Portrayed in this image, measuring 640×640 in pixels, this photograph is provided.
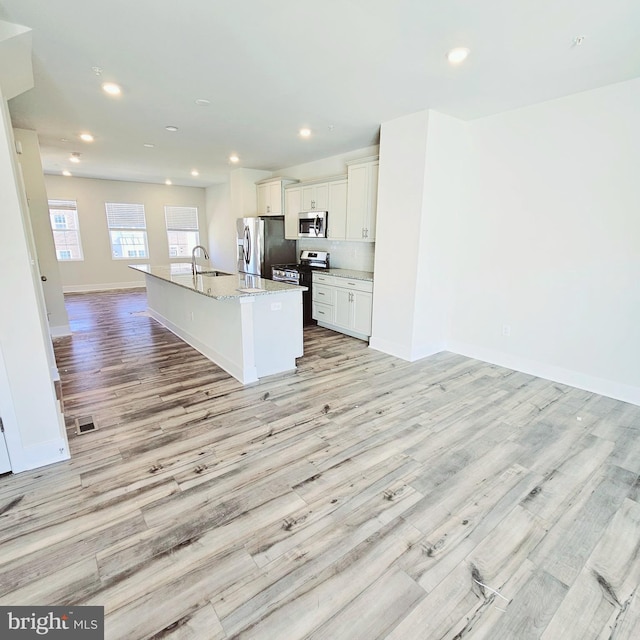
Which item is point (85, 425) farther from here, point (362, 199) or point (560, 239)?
point (560, 239)

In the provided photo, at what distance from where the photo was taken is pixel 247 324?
11.1 feet

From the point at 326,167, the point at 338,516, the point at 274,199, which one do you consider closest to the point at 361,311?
the point at 326,167

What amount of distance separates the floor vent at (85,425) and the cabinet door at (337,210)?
3.81m

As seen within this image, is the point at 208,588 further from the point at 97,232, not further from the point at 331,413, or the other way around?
the point at 97,232

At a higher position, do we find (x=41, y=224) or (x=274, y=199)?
(x=274, y=199)

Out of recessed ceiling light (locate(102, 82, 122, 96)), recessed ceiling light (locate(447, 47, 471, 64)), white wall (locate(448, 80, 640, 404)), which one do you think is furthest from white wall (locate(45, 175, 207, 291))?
recessed ceiling light (locate(447, 47, 471, 64))

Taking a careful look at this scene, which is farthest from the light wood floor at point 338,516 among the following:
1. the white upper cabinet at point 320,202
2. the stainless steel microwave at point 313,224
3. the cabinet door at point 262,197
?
the cabinet door at point 262,197

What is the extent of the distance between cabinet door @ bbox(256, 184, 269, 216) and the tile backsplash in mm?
1227

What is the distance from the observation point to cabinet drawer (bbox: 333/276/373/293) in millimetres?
4626

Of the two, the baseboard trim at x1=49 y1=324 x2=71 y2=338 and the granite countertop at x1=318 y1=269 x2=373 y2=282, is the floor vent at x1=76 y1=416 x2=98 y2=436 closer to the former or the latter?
the baseboard trim at x1=49 y1=324 x2=71 y2=338

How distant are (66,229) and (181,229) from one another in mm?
2675

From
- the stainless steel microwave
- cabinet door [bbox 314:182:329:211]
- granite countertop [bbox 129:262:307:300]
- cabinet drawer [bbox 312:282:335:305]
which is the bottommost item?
cabinet drawer [bbox 312:282:335:305]

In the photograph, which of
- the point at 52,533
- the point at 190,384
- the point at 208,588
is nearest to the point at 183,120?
the point at 190,384

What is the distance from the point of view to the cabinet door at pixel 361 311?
4.66 metres
